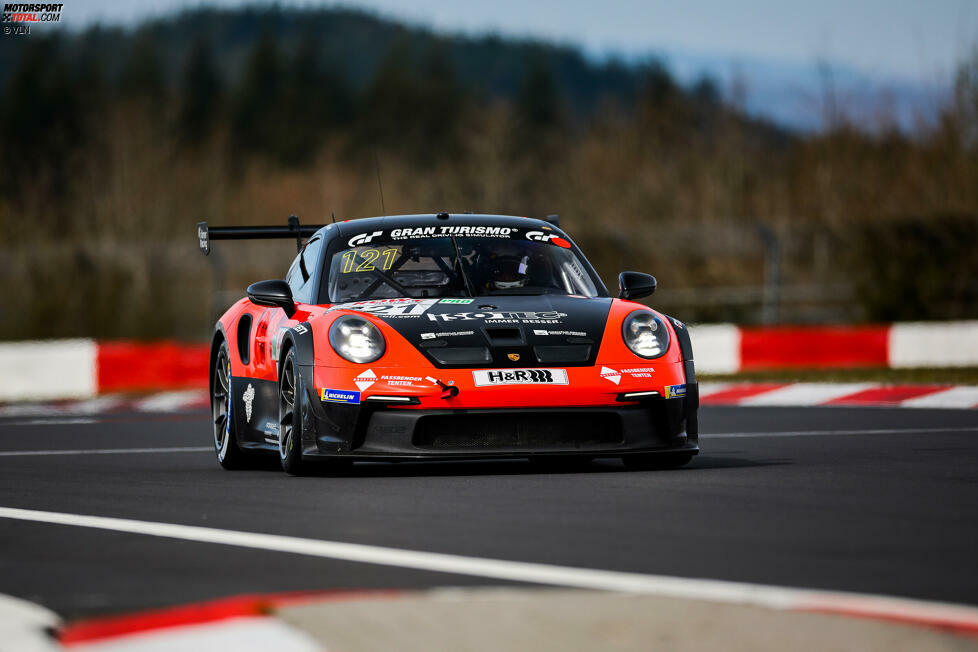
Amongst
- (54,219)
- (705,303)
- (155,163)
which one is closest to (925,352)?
(705,303)

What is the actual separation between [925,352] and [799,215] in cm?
1710

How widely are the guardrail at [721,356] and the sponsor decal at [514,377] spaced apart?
39.4ft

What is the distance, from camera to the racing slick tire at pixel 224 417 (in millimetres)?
10180

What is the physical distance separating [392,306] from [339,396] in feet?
2.26

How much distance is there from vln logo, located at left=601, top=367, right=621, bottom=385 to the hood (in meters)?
0.08

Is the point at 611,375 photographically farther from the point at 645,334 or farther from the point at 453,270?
the point at 453,270

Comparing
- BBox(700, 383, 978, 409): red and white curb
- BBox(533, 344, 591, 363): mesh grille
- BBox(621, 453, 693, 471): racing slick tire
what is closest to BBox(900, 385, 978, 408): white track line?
BBox(700, 383, 978, 409): red and white curb

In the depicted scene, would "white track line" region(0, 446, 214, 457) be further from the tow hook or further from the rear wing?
the tow hook

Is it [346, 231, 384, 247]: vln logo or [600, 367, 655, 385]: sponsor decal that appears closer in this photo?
[600, 367, 655, 385]: sponsor decal

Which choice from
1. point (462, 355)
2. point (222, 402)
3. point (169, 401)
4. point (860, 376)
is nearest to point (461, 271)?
point (462, 355)

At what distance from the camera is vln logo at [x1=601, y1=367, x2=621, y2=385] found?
860 cm

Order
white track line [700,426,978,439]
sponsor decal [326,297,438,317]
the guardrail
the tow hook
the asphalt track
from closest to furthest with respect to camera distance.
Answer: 1. the asphalt track
2. the tow hook
3. sponsor decal [326,297,438,317]
4. white track line [700,426,978,439]
5. the guardrail

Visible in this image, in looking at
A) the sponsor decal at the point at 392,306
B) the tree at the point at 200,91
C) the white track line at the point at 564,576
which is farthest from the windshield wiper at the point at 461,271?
the tree at the point at 200,91

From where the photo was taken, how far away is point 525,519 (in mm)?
6645
